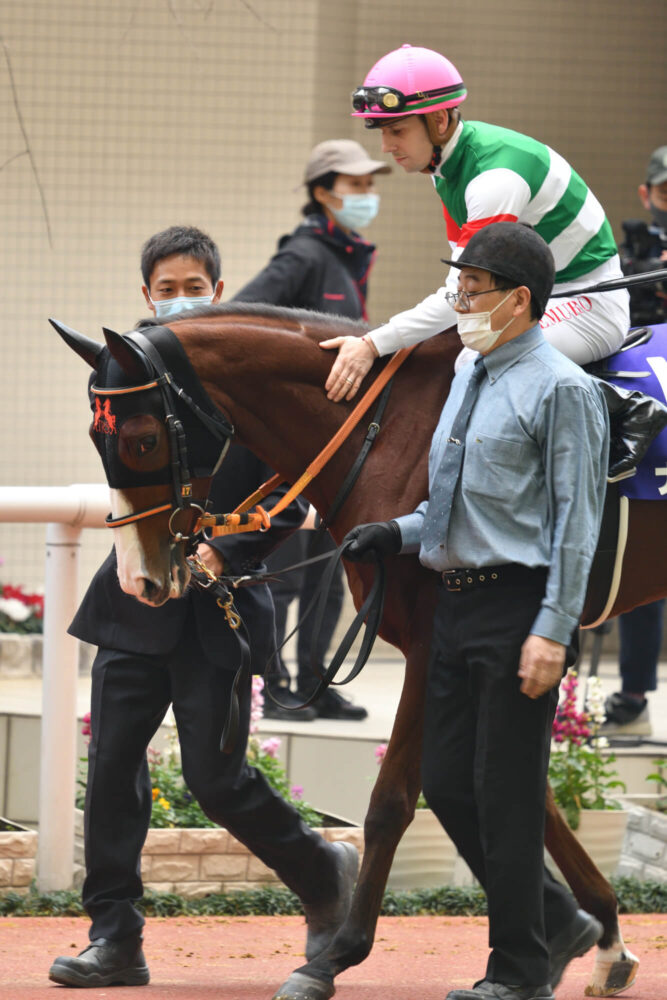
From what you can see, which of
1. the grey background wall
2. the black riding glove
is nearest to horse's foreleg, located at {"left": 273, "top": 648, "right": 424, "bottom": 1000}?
the black riding glove

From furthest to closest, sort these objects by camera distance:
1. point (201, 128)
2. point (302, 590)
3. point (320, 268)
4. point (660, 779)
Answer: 1. point (201, 128)
2. point (302, 590)
3. point (320, 268)
4. point (660, 779)

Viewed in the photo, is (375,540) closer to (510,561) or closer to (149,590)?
(510,561)

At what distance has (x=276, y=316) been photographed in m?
4.09

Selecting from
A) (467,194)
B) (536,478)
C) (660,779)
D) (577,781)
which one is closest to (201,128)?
(660,779)

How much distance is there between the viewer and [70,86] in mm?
8828

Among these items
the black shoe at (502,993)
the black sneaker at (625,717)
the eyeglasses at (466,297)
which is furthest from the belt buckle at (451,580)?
the black sneaker at (625,717)

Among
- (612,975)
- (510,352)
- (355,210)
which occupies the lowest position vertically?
(612,975)

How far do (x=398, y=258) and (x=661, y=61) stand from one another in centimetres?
209

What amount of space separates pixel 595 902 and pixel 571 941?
1.16 feet

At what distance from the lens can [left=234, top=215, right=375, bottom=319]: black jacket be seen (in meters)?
6.97

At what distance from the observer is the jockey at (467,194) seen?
3953mm

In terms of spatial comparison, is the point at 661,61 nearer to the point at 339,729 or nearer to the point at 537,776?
the point at 339,729

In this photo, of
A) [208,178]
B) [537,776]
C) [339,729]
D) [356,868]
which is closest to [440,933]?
[356,868]

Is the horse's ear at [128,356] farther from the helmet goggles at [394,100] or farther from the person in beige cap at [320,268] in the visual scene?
the person in beige cap at [320,268]
